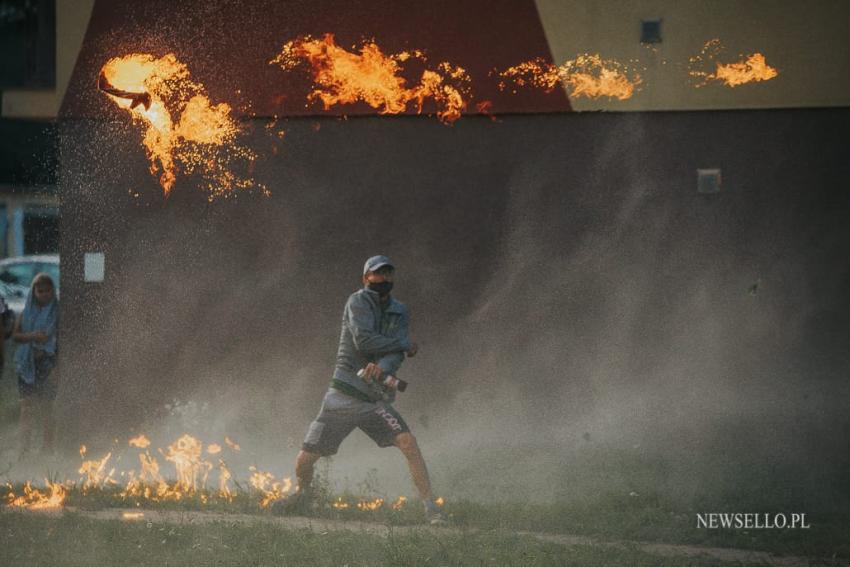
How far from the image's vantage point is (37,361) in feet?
38.8

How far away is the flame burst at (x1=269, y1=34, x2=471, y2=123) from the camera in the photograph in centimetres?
1130

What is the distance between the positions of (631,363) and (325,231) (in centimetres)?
328

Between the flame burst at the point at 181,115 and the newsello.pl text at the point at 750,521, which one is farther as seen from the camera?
the flame burst at the point at 181,115

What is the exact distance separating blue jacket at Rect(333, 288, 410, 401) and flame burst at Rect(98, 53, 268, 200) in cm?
305

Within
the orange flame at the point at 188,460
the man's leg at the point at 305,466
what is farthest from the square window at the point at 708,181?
the orange flame at the point at 188,460

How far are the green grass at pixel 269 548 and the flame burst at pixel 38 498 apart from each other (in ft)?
2.88

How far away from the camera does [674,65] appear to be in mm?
10938

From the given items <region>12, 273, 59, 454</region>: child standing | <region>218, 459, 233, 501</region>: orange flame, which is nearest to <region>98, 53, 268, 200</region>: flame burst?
<region>12, 273, 59, 454</region>: child standing

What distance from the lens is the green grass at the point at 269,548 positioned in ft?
25.3

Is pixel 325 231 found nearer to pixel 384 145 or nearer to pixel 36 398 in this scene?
pixel 384 145

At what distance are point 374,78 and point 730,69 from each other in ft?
11.2

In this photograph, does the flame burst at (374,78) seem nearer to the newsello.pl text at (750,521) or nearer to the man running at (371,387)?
the man running at (371,387)

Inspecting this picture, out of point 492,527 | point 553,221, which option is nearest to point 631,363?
point 553,221

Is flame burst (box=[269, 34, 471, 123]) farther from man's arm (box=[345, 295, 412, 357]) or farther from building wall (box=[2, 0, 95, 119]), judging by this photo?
man's arm (box=[345, 295, 412, 357])
